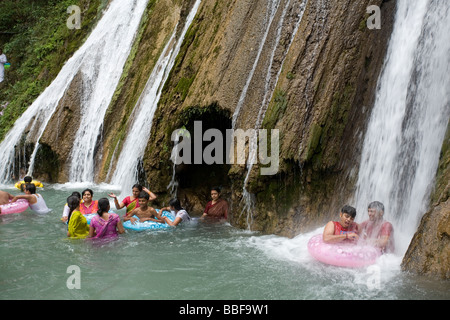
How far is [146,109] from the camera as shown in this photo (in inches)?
464

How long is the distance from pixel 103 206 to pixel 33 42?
51.2ft

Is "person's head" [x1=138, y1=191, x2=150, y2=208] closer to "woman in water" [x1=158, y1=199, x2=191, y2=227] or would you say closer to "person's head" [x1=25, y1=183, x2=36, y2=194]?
"woman in water" [x1=158, y1=199, x2=191, y2=227]

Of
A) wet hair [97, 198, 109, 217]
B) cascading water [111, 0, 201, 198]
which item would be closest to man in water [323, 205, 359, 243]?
wet hair [97, 198, 109, 217]

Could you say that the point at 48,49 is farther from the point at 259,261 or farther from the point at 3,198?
the point at 259,261

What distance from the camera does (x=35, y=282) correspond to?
5621mm

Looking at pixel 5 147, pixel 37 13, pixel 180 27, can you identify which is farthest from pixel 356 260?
pixel 37 13

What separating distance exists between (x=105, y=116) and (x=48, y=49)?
22.0 feet

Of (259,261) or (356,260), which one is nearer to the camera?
(356,260)

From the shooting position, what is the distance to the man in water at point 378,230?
20.1ft

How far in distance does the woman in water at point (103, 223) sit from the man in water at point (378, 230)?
3929mm

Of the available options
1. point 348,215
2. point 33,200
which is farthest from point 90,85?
point 348,215

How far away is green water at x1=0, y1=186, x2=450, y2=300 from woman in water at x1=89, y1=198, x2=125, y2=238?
0.58ft

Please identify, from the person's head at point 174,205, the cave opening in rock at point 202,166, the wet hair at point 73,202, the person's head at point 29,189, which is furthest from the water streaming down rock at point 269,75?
the person's head at point 29,189

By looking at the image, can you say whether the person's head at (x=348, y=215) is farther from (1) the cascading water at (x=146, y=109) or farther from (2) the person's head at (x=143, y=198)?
(1) the cascading water at (x=146, y=109)
